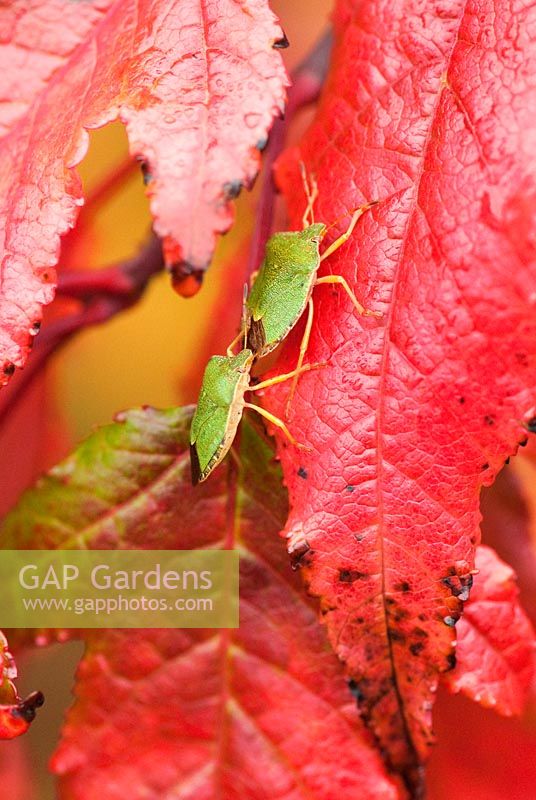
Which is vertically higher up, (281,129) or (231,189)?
(231,189)

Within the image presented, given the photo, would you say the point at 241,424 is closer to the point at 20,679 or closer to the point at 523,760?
the point at 523,760

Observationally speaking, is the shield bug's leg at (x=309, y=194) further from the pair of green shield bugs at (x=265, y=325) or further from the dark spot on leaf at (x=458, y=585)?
the dark spot on leaf at (x=458, y=585)

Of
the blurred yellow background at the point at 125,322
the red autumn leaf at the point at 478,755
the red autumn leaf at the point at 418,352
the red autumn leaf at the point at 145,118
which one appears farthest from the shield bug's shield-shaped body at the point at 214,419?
the blurred yellow background at the point at 125,322

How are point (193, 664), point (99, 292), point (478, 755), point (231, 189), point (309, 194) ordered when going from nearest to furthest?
1. point (231, 189)
2. point (309, 194)
3. point (193, 664)
4. point (478, 755)
5. point (99, 292)

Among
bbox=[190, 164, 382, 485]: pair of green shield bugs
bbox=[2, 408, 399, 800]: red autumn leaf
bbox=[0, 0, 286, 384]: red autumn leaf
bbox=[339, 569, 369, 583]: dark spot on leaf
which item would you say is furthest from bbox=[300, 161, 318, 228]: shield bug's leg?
bbox=[339, 569, 369, 583]: dark spot on leaf

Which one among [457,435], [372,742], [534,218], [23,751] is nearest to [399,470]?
[457,435]

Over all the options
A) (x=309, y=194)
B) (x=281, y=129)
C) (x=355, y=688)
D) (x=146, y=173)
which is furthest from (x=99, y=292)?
(x=355, y=688)

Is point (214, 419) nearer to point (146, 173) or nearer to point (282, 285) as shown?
point (282, 285)
